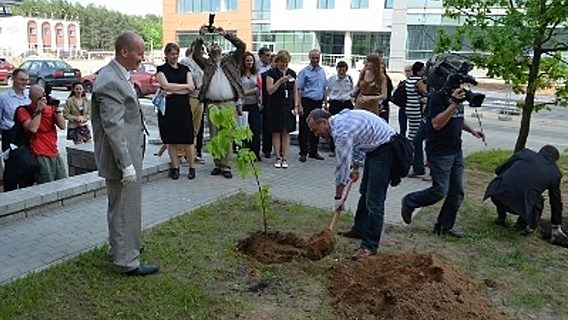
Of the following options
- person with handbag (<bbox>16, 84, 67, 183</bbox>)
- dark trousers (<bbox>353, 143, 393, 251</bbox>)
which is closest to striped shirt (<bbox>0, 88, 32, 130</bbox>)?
person with handbag (<bbox>16, 84, 67, 183</bbox>)

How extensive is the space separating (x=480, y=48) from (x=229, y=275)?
5.70 m

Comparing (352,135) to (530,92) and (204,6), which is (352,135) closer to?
(530,92)

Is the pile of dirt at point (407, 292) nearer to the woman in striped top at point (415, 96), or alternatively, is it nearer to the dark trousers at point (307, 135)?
the woman in striped top at point (415, 96)

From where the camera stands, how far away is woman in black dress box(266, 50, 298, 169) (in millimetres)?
8344

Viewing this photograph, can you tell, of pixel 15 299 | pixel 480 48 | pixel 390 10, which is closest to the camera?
pixel 15 299

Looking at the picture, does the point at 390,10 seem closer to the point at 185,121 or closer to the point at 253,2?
the point at 253,2

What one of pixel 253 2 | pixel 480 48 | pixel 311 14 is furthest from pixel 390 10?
pixel 480 48

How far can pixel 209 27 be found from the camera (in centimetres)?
764

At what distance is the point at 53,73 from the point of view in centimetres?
2475

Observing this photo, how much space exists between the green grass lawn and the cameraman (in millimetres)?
314

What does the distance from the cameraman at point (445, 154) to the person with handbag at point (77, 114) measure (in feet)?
16.8

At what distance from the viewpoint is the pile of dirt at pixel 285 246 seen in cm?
490

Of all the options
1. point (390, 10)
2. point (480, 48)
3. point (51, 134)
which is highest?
point (390, 10)

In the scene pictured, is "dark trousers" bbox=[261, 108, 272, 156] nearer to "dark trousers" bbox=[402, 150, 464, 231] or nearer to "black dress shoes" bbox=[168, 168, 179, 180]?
"black dress shoes" bbox=[168, 168, 179, 180]
